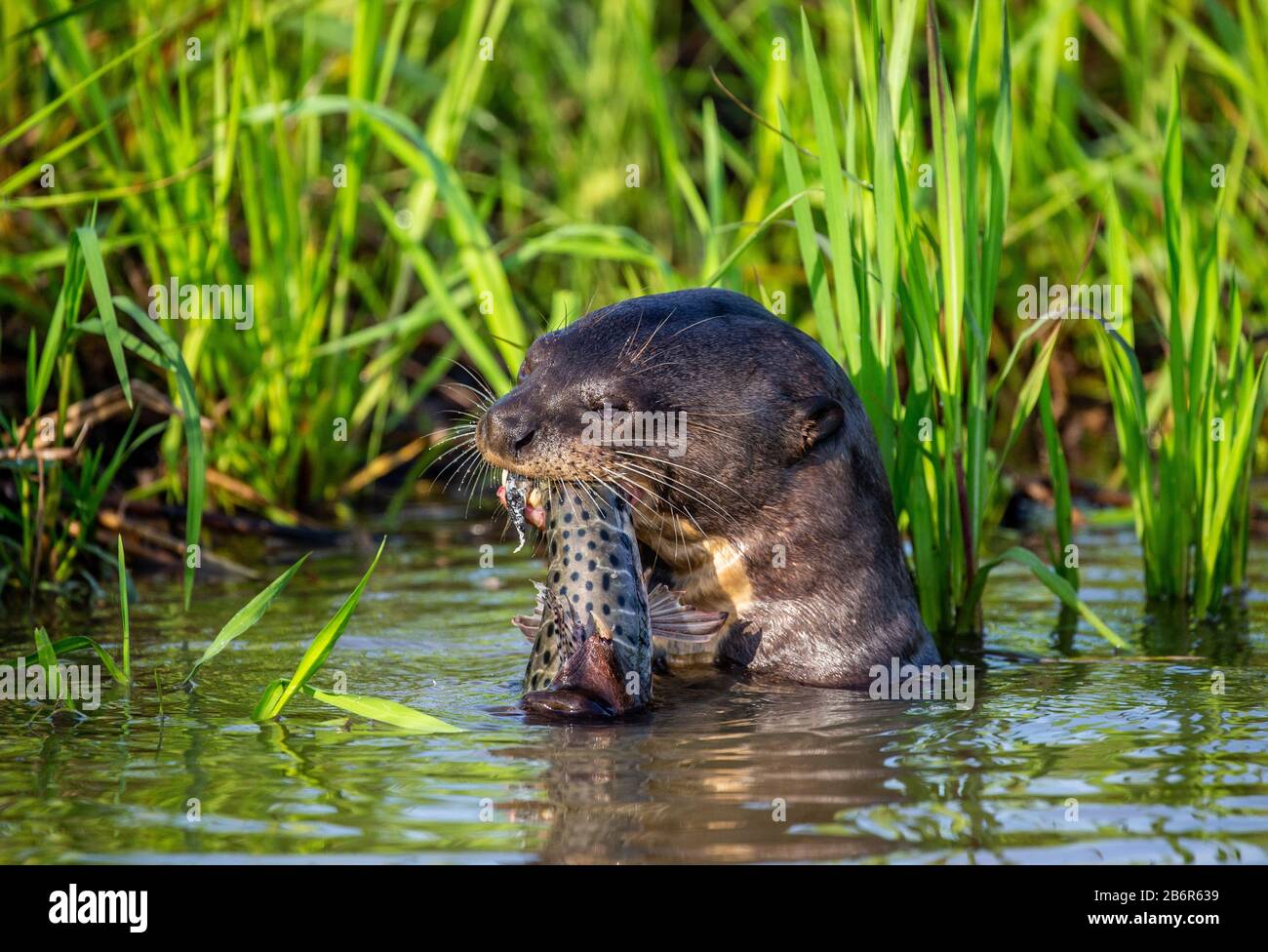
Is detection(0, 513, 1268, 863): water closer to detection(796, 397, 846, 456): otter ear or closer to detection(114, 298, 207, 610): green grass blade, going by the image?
detection(114, 298, 207, 610): green grass blade

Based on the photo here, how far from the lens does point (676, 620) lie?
4.10m

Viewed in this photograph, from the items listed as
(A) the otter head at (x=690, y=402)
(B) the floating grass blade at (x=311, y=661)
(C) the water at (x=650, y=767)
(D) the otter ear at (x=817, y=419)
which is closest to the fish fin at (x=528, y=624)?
(C) the water at (x=650, y=767)

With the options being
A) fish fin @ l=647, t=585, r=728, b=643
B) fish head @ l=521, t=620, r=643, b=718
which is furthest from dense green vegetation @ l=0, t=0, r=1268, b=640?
fish head @ l=521, t=620, r=643, b=718

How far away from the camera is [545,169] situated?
8531 millimetres

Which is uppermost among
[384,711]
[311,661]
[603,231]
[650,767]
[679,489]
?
[603,231]

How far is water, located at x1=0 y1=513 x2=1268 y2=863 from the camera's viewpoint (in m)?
3.04

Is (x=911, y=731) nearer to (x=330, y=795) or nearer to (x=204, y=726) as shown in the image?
(x=330, y=795)

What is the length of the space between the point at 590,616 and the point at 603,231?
2066mm

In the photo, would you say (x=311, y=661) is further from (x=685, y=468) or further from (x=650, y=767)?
(x=685, y=468)

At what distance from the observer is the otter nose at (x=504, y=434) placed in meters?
4.02

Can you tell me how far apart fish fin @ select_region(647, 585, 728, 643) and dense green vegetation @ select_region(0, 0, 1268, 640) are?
826 mm

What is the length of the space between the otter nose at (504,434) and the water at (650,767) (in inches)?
23.0

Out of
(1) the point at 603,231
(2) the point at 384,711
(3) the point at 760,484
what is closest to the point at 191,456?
(2) the point at 384,711
